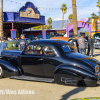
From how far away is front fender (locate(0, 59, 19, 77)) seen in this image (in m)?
6.59

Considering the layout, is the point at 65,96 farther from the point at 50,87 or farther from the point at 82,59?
the point at 82,59

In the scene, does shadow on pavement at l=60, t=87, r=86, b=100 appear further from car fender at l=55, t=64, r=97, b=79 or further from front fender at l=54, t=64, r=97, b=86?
car fender at l=55, t=64, r=97, b=79

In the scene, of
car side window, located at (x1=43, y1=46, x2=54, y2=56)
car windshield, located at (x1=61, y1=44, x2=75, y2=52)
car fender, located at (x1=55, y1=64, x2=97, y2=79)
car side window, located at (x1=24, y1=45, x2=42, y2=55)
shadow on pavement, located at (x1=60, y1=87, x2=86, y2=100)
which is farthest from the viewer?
car side window, located at (x1=24, y1=45, x2=42, y2=55)

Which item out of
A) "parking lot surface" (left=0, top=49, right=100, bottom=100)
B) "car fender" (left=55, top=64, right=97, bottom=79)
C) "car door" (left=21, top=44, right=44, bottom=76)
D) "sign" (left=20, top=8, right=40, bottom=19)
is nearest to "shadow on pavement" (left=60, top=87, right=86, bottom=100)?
"parking lot surface" (left=0, top=49, right=100, bottom=100)

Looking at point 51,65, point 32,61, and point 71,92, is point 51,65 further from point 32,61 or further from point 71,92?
point 71,92

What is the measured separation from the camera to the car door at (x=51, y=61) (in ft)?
18.9

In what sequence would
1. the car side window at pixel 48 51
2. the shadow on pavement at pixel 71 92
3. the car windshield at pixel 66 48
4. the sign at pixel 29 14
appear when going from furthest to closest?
1. the sign at pixel 29 14
2. the car windshield at pixel 66 48
3. the car side window at pixel 48 51
4. the shadow on pavement at pixel 71 92

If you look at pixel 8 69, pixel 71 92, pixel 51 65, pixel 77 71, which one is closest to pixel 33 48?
pixel 8 69

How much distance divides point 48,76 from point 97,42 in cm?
1840

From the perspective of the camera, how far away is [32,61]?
6.23m

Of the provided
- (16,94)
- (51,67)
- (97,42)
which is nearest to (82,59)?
(51,67)

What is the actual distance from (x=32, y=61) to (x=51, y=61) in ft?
2.56

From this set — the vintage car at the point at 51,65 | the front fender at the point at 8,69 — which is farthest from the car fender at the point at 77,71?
the front fender at the point at 8,69

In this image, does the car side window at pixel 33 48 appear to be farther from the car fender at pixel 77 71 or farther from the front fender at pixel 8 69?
the car fender at pixel 77 71
